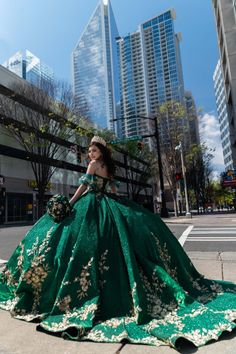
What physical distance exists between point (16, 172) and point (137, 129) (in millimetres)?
13861

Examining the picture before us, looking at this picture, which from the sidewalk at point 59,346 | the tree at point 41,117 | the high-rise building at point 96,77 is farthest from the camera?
the high-rise building at point 96,77

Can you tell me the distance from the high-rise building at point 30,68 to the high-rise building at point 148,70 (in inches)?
372

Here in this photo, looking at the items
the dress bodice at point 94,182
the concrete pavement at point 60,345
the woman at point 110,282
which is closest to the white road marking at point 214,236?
the woman at point 110,282

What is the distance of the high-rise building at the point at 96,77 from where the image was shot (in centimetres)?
3333

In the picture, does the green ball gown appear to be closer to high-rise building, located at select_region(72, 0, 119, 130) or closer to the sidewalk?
the sidewalk

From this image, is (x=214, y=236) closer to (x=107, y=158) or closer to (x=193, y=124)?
(x=107, y=158)

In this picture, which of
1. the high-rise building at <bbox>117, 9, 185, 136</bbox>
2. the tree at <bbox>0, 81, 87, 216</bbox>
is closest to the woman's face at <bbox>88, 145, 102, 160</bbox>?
the tree at <bbox>0, 81, 87, 216</bbox>

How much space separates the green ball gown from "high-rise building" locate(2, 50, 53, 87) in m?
25.3

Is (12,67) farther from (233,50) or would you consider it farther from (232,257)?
(232,257)

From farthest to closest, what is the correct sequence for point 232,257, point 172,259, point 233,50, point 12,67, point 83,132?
1. point 233,50
2. point 12,67
3. point 83,132
4. point 232,257
5. point 172,259

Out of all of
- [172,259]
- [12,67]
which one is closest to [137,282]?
[172,259]

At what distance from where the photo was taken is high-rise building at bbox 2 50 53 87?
2801 cm

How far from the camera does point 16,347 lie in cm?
235

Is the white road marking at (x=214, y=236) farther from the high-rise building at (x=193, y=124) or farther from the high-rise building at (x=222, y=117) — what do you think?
the high-rise building at (x=222, y=117)
